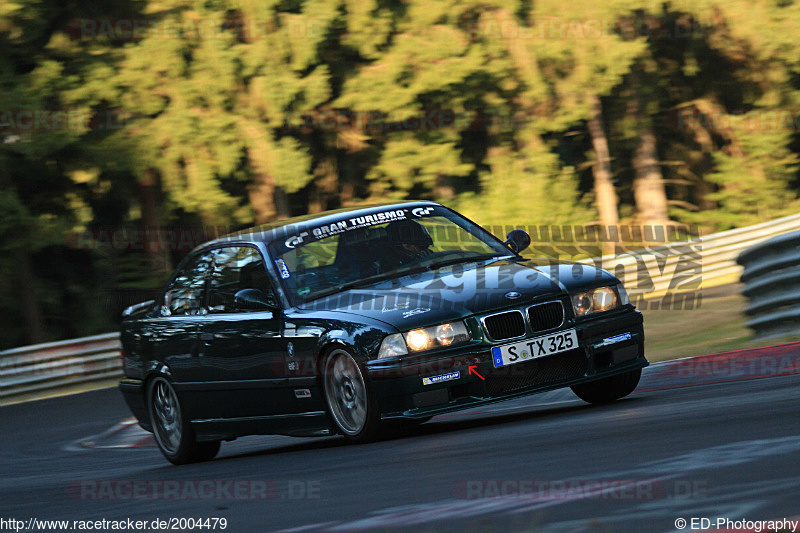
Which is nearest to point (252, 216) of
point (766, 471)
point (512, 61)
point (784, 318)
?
point (512, 61)

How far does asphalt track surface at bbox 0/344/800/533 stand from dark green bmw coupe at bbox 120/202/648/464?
0.26 meters

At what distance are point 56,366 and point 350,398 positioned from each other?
1201 cm

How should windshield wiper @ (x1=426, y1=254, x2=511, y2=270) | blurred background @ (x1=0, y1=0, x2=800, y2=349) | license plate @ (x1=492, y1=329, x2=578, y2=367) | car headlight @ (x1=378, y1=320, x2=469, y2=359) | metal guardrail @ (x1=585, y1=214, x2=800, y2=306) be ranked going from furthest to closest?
blurred background @ (x1=0, y1=0, x2=800, y2=349) < metal guardrail @ (x1=585, y1=214, x2=800, y2=306) < windshield wiper @ (x1=426, y1=254, x2=511, y2=270) < license plate @ (x1=492, y1=329, x2=578, y2=367) < car headlight @ (x1=378, y1=320, x2=469, y2=359)

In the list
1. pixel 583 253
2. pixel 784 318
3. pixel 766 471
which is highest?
pixel 766 471

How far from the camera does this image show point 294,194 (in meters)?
29.5

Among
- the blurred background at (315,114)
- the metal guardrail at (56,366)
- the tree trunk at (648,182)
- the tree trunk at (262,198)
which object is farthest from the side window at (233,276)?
the tree trunk at (648,182)

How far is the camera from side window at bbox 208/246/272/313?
27.6 feet

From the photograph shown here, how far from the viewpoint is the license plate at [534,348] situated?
724cm

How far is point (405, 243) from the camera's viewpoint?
8492 millimetres

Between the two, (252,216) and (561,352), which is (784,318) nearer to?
(561,352)

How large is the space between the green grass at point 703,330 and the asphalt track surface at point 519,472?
1.36 m

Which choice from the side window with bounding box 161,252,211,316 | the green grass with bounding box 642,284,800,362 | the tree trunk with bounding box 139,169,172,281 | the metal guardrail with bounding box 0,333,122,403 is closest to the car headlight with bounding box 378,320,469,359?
the side window with bounding box 161,252,211,316

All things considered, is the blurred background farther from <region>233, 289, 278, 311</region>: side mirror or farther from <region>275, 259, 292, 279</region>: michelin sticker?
<region>233, 289, 278, 311</region>: side mirror

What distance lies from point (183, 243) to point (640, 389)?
65.6 feet
